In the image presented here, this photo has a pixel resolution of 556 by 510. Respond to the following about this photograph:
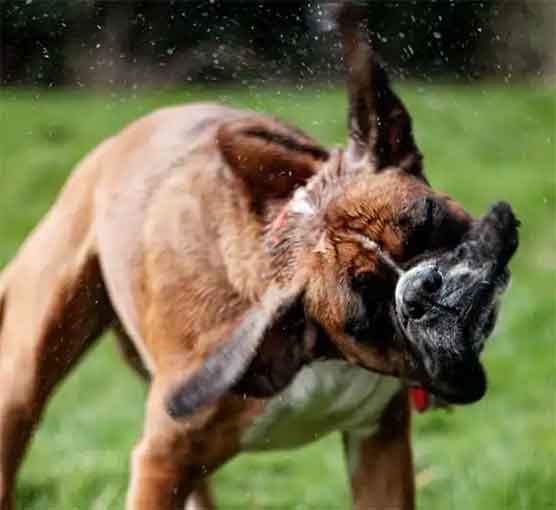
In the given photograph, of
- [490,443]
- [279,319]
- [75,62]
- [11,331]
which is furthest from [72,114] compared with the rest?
[279,319]

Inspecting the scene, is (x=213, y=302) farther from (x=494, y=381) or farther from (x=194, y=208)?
(x=494, y=381)

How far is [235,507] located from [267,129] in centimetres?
170

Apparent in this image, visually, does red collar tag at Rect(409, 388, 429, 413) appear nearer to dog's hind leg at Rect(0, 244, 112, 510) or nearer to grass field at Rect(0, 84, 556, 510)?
grass field at Rect(0, 84, 556, 510)

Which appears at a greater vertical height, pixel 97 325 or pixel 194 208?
pixel 194 208

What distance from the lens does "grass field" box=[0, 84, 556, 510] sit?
501 cm

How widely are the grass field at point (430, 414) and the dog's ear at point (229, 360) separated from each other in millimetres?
1213

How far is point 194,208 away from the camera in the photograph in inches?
157

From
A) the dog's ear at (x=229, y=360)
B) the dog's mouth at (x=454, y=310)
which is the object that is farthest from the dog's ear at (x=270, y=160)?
the dog's mouth at (x=454, y=310)

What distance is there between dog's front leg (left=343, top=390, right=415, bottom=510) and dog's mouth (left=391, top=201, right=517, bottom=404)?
0.69m

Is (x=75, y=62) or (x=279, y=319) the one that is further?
(x=75, y=62)

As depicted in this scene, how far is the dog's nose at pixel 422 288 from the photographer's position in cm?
311

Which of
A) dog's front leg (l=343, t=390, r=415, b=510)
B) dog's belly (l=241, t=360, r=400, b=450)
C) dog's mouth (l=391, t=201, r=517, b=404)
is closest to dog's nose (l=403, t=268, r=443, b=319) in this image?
dog's mouth (l=391, t=201, r=517, b=404)

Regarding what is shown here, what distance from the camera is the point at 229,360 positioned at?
330 cm

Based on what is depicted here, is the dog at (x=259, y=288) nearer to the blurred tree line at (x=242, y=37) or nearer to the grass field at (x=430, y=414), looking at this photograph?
the blurred tree line at (x=242, y=37)
